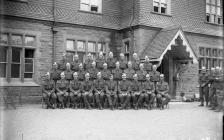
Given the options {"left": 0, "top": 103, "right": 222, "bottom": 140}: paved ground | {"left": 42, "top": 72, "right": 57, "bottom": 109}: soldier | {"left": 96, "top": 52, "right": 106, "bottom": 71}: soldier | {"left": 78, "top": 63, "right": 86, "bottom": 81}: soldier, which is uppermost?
{"left": 96, "top": 52, "right": 106, "bottom": 71}: soldier

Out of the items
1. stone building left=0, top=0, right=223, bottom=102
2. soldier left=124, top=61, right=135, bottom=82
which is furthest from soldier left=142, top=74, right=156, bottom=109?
stone building left=0, top=0, right=223, bottom=102

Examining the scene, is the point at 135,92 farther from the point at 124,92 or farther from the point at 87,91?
the point at 87,91

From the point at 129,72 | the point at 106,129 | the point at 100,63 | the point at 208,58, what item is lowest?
the point at 106,129

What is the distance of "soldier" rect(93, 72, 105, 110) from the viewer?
1393 centimetres

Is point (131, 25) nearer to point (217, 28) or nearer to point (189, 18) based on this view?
point (189, 18)

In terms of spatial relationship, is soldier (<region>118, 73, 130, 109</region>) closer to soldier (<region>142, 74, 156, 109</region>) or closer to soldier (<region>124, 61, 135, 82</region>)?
soldier (<region>124, 61, 135, 82</region>)

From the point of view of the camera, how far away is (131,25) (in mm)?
18094

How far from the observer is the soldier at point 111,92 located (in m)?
13.9

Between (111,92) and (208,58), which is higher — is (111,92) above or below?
below

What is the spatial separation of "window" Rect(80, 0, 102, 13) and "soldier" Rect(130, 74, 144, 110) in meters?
5.64


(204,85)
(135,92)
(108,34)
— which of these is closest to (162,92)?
(135,92)

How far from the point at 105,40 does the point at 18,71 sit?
513 centimetres

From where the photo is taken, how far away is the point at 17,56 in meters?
15.8

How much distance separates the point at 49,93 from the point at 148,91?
13.9 ft
